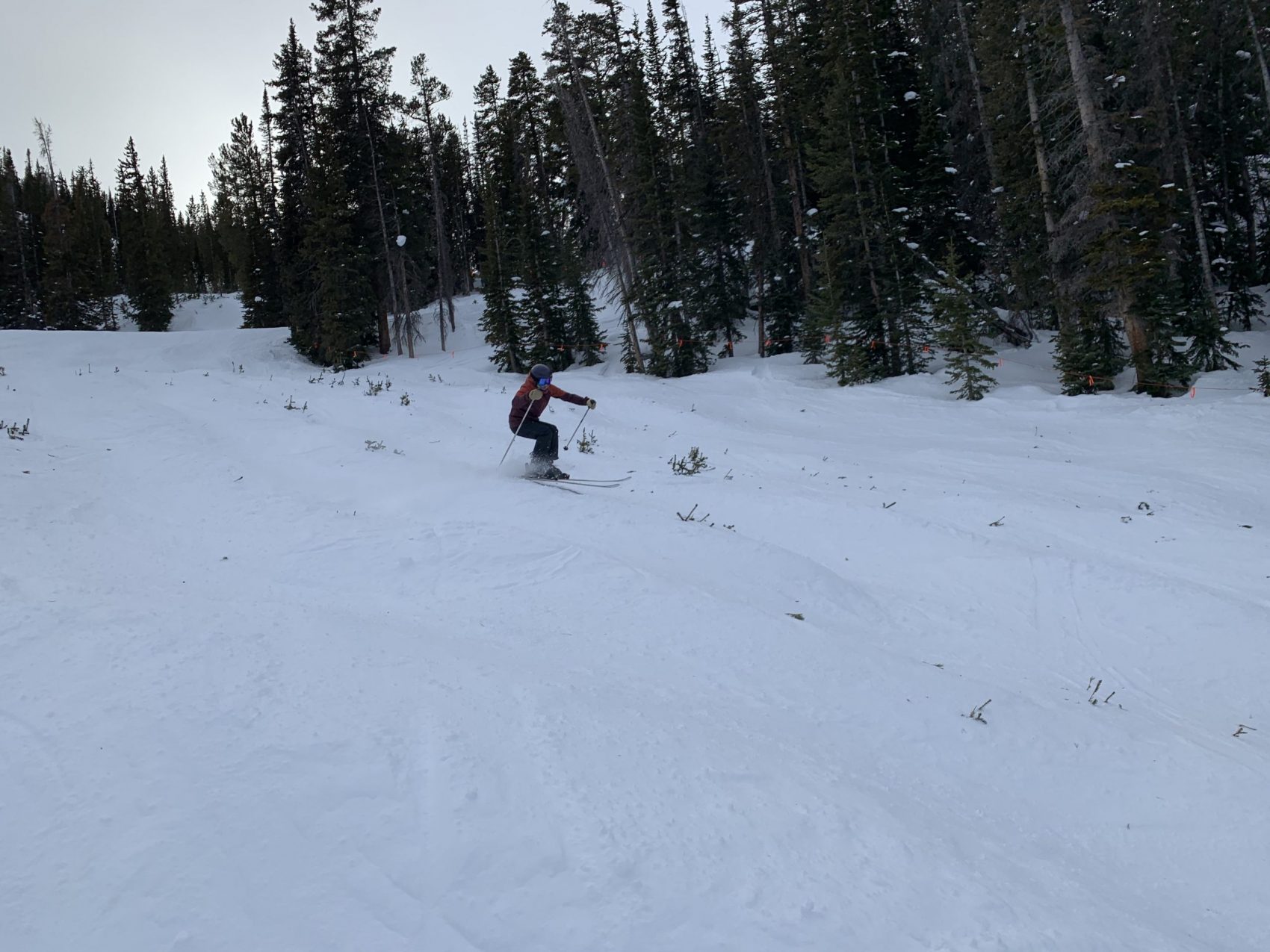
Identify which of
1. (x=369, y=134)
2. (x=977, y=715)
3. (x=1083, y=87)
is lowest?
(x=977, y=715)

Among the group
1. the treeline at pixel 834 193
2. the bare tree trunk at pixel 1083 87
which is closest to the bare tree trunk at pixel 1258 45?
the treeline at pixel 834 193

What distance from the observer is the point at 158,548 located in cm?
668

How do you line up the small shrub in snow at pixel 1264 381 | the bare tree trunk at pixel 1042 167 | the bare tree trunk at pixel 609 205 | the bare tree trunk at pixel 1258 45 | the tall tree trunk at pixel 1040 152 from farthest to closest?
1. the bare tree trunk at pixel 609 205
2. the bare tree trunk at pixel 1258 45
3. the tall tree trunk at pixel 1040 152
4. the bare tree trunk at pixel 1042 167
5. the small shrub in snow at pixel 1264 381

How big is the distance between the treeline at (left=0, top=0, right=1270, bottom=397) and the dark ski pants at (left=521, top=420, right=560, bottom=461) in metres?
12.6

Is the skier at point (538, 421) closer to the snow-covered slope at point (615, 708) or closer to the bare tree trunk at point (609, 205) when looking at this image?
the snow-covered slope at point (615, 708)

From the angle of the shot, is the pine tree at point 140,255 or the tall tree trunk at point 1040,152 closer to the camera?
the tall tree trunk at point 1040,152

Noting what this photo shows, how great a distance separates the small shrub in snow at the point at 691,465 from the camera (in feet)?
36.6

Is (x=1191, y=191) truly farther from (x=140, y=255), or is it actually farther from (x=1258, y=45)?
(x=140, y=255)

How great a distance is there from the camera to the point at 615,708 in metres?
A: 4.18

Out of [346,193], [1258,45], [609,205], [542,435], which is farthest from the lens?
[346,193]

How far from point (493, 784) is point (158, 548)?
516 centimetres

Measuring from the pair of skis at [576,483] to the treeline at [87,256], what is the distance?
49.3 meters

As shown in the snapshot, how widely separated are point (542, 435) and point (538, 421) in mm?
247

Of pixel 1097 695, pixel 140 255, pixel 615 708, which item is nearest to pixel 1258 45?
pixel 1097 695
